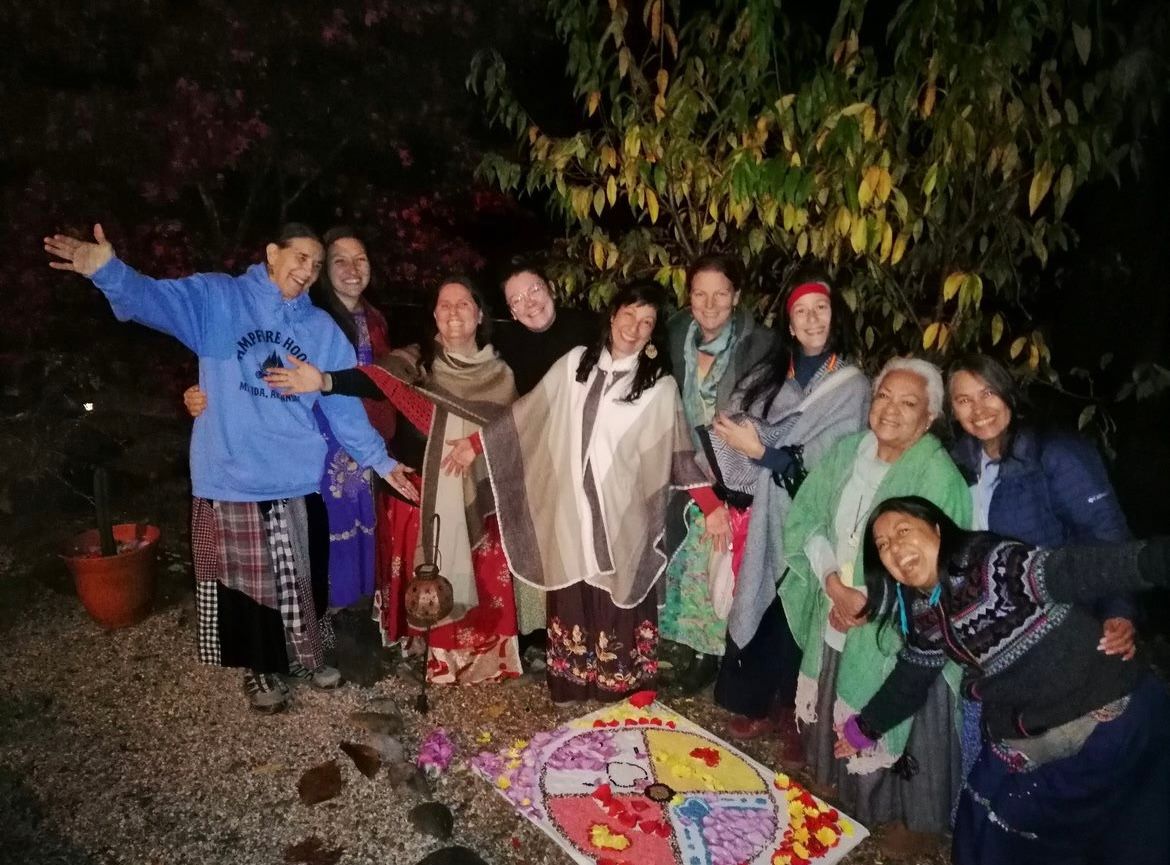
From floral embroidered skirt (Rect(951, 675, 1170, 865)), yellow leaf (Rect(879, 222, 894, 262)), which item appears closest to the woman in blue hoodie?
yellow leaf (Rect(879, 222, 894, 262))

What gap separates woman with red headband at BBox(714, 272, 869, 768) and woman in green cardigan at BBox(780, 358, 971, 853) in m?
0.13

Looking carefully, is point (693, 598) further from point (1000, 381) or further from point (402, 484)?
point (1000, 381)

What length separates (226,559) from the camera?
3.37m

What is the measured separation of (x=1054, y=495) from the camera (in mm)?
2496

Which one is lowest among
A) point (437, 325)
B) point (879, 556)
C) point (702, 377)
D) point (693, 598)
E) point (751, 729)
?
point (751, 729)

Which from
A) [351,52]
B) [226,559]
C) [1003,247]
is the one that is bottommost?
[226,559]

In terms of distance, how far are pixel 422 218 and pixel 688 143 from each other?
93.3 inches

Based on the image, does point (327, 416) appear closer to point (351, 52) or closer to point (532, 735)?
point (532, 735)

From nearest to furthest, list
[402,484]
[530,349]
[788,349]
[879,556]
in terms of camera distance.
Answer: [879,556]
[788,349]
[402,484]
[530,349]

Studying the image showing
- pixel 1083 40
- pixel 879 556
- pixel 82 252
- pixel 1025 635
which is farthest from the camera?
pixel 82 252

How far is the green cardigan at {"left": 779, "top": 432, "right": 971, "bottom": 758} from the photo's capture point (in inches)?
102

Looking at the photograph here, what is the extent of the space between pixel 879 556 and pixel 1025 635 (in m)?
0.43

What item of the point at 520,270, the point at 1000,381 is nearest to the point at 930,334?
the point at 1000,381

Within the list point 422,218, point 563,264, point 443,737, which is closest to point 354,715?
point 443,737
